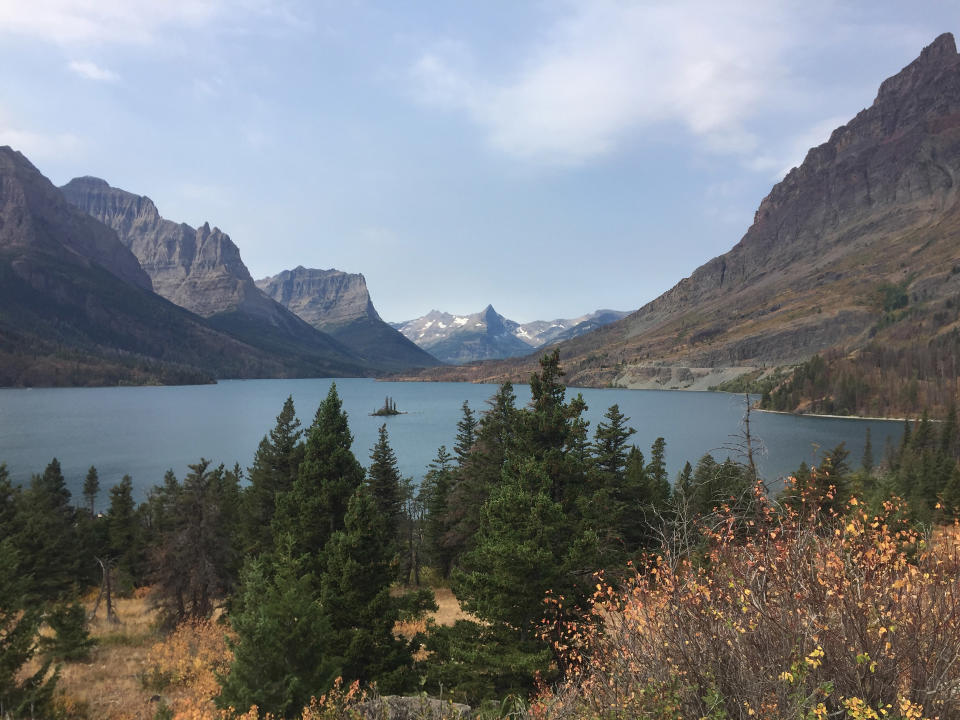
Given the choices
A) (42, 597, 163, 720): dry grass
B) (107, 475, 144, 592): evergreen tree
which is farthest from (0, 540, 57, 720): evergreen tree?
(107, 475, 144, 592): evergreen tree

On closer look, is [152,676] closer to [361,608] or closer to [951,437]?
[361,608]

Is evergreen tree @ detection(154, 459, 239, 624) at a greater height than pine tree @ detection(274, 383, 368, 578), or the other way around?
pine tree @ detection(274, 383, 368, 578)

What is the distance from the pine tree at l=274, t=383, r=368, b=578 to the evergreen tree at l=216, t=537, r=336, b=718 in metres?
3.78

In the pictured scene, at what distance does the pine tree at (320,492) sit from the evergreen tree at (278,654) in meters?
3.78

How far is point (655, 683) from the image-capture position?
7.46 meters

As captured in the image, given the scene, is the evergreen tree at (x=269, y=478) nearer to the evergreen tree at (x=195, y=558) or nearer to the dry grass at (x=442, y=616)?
the evergreen tree at (x=195, y=558)

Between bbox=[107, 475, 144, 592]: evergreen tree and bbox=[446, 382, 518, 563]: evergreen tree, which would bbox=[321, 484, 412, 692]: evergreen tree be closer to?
bbox=[446, 382, 518, 563]: evergreen tree

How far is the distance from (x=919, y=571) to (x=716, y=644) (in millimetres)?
3214

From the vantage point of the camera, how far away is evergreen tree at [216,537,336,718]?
1252 cm

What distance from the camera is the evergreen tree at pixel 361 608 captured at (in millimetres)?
15648

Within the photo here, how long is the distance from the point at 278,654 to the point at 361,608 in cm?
345

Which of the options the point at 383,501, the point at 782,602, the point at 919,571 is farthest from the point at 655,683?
the point at 383,501

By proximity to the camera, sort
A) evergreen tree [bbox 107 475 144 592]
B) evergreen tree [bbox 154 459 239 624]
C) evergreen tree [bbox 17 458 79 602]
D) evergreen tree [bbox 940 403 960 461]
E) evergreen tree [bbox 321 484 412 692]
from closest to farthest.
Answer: evergreen tree [bbox 321 484 412 692] → evergreen tree [bbox 154 459 239 624] → evergreen tree [bbox 17 458 79 602] → evergreen tree [bbox 107 475 144 592] → evergreen tree [bbox 940 403 960 461]

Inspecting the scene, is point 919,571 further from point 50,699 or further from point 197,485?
point 197,485
